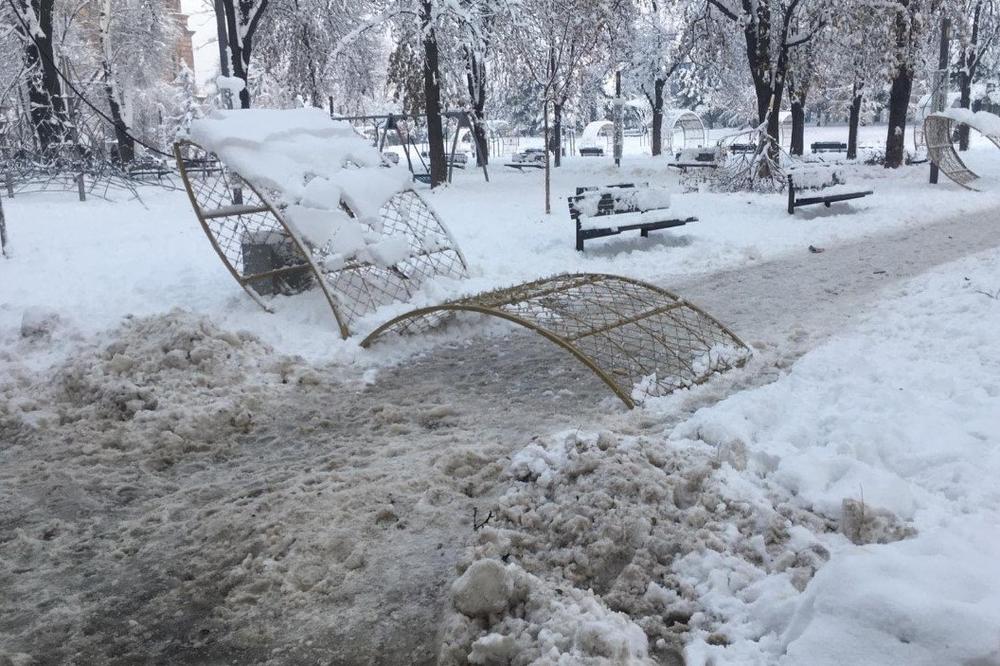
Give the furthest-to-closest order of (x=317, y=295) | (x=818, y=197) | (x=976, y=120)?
A: (x=976, y=120)
(x=818, y=197)
(x=317, y=295)

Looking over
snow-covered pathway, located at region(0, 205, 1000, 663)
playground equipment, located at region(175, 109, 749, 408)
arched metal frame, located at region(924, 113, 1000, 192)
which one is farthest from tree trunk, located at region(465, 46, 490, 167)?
snow-covered pathway, located at region(0, 205, 1000, 663)

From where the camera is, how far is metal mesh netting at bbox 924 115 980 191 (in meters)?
14.9

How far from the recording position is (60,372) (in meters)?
4.92

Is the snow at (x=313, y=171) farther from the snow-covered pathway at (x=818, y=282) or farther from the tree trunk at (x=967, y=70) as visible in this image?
the tree trunk at (x=967, y=70)

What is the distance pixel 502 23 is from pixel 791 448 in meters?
15.6

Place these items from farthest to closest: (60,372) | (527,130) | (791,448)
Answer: (527,130), (60,372), (791,448)

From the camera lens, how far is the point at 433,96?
54.2 feet

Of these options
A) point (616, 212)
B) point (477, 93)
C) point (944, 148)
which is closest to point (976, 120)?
point (944, 148)

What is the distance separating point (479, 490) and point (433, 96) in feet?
47.0

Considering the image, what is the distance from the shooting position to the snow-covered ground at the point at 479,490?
2.39 m

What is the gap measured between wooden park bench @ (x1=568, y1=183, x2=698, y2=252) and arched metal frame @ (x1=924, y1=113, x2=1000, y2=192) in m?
7.84

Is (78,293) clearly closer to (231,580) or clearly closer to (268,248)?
(268,248)

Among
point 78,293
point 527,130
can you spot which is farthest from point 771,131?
point 527,130

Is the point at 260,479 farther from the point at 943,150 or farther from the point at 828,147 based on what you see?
the point at 828,147
